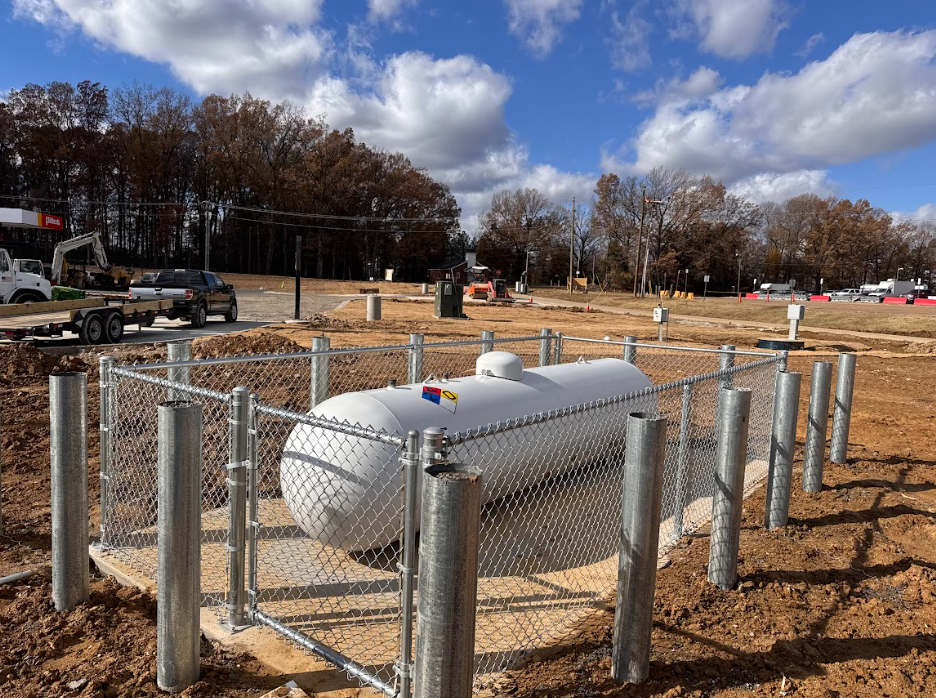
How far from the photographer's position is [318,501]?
4.52m

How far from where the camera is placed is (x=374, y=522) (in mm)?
4535

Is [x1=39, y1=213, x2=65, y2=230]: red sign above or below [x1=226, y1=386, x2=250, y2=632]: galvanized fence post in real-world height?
above

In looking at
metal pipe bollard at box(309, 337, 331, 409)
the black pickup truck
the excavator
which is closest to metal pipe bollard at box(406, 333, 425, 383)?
metal pipe bollard at box(309, 337, 331, 409)

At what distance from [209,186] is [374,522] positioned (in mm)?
83100

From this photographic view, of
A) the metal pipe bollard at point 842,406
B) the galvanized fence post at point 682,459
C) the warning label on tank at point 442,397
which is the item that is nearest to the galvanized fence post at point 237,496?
the warning label on tank at point 442,397

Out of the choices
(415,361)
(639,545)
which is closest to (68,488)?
(639,545)

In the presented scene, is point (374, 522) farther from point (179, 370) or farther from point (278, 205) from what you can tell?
point (278, 205)

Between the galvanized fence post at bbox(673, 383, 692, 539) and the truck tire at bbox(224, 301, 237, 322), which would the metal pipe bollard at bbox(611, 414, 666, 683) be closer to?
the galvanized fence post at bbox(673, 383, 692, 539)

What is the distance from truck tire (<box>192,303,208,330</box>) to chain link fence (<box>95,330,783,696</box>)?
16.3 meters

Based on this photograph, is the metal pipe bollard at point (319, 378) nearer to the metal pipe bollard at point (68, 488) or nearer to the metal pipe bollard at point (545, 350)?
the metal pipe bollard at point (68, 488)

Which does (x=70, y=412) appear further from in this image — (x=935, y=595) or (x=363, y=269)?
(x=363, y=269)

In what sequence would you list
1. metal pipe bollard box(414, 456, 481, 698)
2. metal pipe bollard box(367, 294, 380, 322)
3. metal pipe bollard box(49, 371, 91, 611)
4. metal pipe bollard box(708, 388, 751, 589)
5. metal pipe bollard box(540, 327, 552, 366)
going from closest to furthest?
metal pipe bollard box(414, 456, 481, 698) → metal pipe bollard box(49, 371, 91, 611) → metal pipe bollard box(708, 388, 751, 589) → metal pipe bollard box(540, 327, 552, 366) → metal pipe bollard box(367, 294, 380, 322)

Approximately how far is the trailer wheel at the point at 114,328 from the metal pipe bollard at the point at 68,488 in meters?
14.6

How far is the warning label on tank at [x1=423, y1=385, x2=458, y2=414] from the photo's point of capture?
5.29 metres
